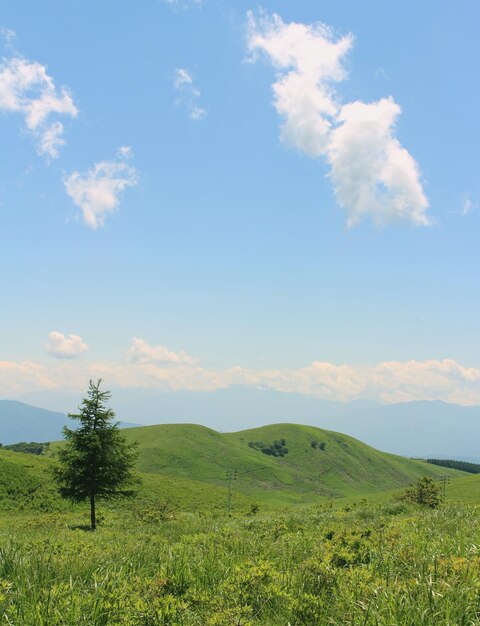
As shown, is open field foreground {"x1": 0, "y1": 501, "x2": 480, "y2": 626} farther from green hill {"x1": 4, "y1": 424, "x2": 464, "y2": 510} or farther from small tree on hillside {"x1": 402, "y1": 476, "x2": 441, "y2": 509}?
green hill {"x1": 4, "y1": 424, "x2": 464, "y2": 510}

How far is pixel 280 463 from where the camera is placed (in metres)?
159

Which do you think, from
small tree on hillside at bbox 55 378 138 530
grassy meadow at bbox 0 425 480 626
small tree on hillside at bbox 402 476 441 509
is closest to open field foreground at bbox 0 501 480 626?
grassy meadow at bbox 0 425 480 626

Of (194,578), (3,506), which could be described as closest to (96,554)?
(194,578)

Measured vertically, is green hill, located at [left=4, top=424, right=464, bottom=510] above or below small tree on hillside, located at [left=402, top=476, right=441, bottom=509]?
below

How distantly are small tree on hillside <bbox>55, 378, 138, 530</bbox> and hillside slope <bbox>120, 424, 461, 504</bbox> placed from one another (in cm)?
8683

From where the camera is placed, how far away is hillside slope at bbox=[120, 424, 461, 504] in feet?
415

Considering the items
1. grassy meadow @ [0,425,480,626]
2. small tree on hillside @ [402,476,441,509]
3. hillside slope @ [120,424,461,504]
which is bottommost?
hillside slope @ [120,424,461,504]

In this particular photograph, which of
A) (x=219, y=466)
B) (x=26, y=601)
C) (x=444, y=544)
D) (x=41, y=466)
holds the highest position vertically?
(x=26, y=601)

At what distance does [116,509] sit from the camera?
188 feet

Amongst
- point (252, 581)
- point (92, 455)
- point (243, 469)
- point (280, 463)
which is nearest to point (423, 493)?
point (92, 455)

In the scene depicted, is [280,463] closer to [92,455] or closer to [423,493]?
[423,493]

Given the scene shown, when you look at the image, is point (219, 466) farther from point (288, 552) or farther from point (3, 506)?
point (288, 552)

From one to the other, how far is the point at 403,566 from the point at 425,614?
2.26m

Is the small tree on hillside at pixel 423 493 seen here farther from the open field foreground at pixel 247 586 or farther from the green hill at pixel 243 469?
the green hill at pixel 243 469
